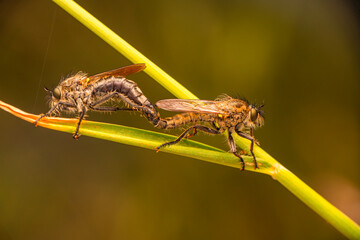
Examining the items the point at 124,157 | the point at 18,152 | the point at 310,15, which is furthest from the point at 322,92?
the point at 18,152

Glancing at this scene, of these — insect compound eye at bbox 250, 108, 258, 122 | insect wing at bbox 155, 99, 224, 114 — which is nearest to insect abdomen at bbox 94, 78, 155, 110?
insect wing at bbox 155, 99, 224, 114

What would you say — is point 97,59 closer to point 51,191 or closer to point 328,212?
point 51,191

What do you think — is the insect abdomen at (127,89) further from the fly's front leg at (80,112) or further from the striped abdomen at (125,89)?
the fly's front leg at (80,112)

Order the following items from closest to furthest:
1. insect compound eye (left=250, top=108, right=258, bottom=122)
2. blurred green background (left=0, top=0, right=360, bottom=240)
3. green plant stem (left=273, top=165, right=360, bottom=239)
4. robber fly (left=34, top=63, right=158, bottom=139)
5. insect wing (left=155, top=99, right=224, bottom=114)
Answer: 1. green plant stem (left=273, top=165, right=360, bottom=239)
2. insect wing (left=155, top=99, right=224, bottom=114)
3. robber fly (left=34, top=63, right=158, bottom=139)
4. insect compound eye (left=250, top=108, right=258, bottom=122)
5. blurred green background (left=0, top=0, right=360, bottom=240)

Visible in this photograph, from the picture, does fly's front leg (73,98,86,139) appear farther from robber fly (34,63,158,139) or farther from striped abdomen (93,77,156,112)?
striped abdomen (93,77,156,112)

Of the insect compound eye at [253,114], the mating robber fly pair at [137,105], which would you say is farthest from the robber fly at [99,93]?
the insect compound eye at [253,114]

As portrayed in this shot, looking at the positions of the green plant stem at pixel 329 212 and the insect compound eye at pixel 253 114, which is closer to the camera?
the green plant stem at pixel 329 212

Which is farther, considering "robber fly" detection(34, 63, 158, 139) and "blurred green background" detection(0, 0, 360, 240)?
"blurred green background" detection(0, 0, 360, 240)
